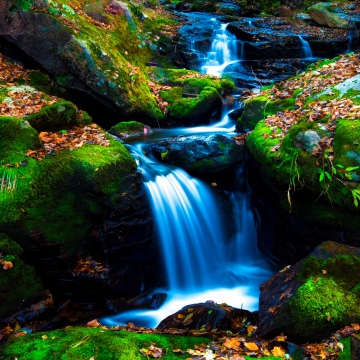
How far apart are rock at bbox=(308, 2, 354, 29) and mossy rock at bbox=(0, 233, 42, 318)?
18269 millimetres

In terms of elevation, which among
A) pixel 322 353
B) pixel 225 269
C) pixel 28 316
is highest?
pixel 322 353

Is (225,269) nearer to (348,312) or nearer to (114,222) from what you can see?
(114,222)

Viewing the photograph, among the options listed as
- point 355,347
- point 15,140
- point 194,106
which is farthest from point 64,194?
point 194,106

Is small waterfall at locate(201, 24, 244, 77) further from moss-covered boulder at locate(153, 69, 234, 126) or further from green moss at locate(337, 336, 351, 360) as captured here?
green moss at locate(337, 336, 351, 360)

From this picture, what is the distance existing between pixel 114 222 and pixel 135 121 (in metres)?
4.59

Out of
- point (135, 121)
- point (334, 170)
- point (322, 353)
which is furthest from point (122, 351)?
point (135, 121)

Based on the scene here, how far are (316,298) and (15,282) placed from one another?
12.4 ft

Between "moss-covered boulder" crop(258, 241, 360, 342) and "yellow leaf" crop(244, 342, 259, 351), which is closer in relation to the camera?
"yellow leaf" crop(244, 342, 259, 351)

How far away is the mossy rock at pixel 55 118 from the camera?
261 inches

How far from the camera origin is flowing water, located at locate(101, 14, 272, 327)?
247 inches

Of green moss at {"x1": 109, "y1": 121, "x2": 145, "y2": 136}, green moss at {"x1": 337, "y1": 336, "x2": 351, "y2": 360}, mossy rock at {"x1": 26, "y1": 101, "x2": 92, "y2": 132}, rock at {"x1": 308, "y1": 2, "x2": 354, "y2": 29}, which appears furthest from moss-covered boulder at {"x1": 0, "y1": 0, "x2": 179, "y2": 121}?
rock at {"x1": 308, "y1": 2, "x2": 354, "y2": 29}

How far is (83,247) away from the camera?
228 inches

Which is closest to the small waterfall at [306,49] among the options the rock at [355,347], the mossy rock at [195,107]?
the mossy rock at [195,107]

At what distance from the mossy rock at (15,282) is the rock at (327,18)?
18.3m
